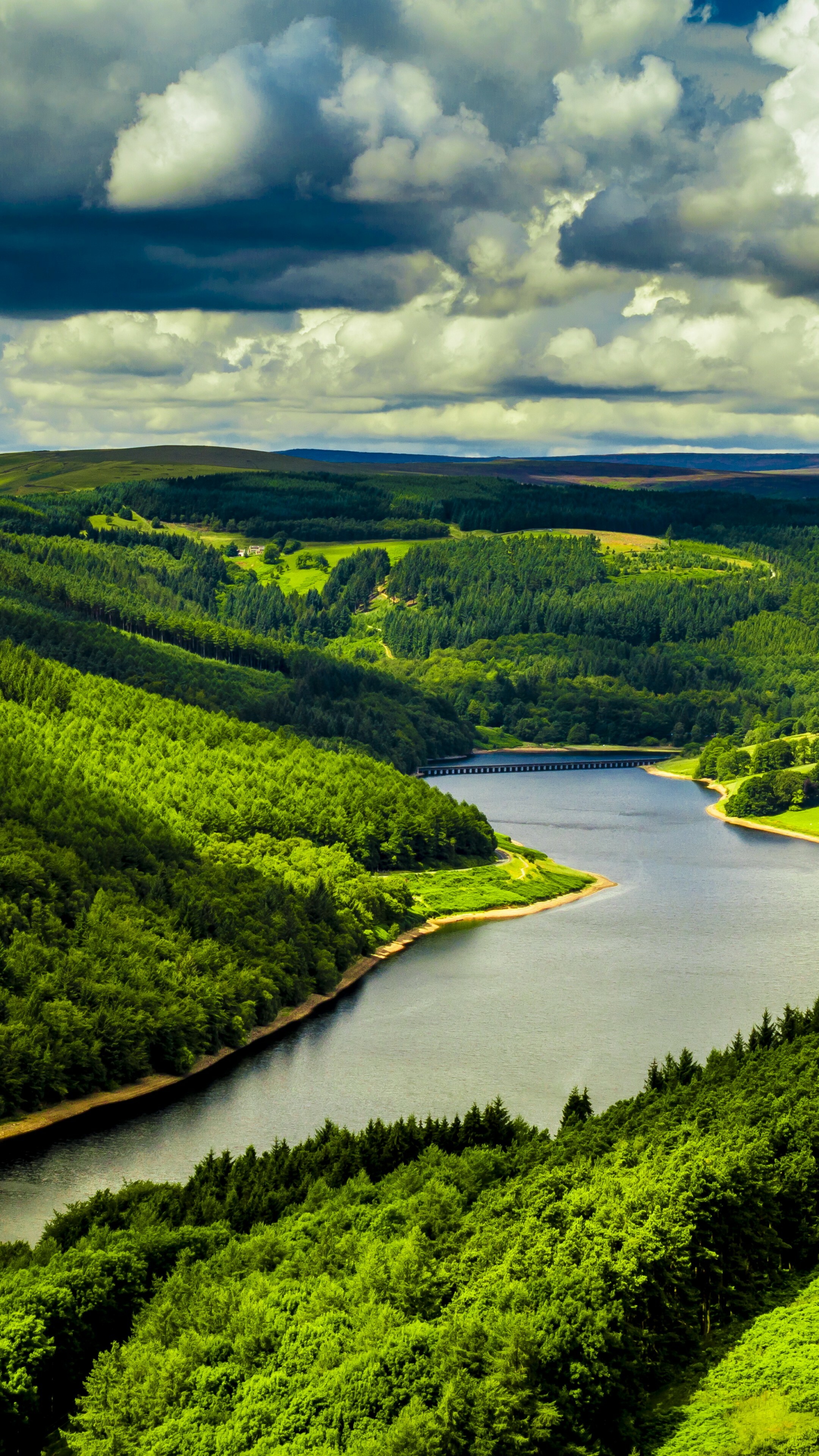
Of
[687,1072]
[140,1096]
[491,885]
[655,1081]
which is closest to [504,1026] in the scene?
[655,1081]

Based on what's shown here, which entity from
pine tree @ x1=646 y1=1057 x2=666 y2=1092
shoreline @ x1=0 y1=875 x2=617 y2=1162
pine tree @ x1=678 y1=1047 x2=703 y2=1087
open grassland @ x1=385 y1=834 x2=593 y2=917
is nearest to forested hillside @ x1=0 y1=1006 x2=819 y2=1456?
pine tree @ x1=646 y1=1057 x2=666 y2=1092

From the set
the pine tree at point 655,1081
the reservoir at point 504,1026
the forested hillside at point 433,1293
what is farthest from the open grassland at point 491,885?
the forested hillside at point 433,1293

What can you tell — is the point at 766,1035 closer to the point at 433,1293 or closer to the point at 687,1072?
the point at 687,1072

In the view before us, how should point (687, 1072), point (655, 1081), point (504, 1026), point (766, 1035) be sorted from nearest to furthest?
point (655, 1081) < point (687, 1072) < point (766, 1035) < point (504, 1026)

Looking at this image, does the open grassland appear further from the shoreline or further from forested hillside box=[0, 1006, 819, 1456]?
forested hillside box=[0, 1006, 819, 1456]

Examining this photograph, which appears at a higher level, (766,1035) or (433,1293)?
(433,1293)

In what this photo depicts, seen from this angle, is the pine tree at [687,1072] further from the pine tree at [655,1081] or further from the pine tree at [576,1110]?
the pine tree at [576,1110]
